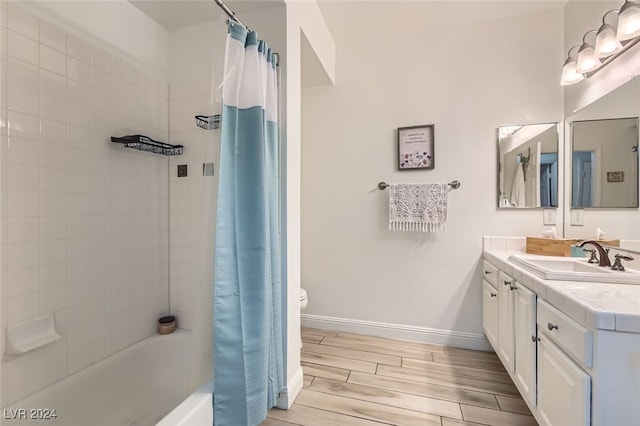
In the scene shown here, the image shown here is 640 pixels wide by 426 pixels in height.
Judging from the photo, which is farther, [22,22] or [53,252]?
[53,252]

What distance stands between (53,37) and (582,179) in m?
3.25

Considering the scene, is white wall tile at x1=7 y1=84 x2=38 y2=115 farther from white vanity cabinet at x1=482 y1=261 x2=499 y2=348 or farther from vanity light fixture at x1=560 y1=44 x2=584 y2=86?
vanity light fixture at x1=560 y1=44 x2=584 y2=86

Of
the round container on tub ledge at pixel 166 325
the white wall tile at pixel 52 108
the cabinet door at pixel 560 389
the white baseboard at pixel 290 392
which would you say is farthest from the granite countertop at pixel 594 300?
the white wall tile at pixel 52 108

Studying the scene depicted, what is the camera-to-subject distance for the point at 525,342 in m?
1.42

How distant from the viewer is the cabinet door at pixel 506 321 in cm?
160

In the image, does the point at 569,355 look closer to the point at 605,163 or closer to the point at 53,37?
the point at 605,163

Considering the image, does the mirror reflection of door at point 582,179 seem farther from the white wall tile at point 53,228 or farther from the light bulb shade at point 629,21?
the white wall tile at point 53,228

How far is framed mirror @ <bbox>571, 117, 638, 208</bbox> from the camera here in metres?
1.49

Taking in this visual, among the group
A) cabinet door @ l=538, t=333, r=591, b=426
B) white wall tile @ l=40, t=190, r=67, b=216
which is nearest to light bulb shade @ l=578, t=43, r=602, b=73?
cabinet door @ l=538, t=333, r=591, b=426

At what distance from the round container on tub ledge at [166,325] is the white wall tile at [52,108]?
4.54ft

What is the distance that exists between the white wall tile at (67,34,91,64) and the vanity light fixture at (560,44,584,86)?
3009 mm

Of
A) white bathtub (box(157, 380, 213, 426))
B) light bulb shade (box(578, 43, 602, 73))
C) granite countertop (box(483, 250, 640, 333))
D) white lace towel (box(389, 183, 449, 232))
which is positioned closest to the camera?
granite countertop (box(483, 250, 640, 333))

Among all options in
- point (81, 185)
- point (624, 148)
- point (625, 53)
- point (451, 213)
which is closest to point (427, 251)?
point (451, 213)

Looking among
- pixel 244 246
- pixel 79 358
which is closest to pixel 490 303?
pixel 244 246
